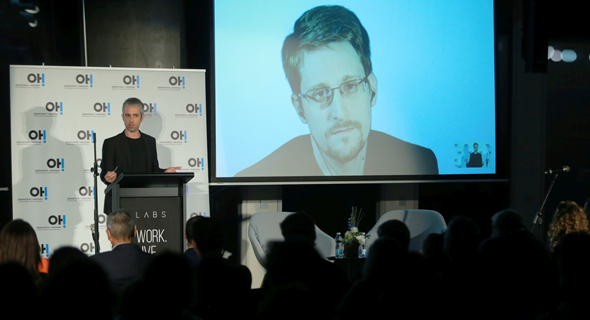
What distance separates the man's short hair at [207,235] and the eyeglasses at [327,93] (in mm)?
3060

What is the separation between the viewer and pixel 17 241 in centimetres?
254

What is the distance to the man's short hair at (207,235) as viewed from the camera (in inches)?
120

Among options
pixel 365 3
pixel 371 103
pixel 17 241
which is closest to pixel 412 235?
pixel 371 103

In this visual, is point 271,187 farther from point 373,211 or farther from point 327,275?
point 327,275

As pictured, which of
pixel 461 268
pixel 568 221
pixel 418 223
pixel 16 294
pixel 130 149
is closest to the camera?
pixel 16 294

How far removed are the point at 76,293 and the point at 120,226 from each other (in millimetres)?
1478

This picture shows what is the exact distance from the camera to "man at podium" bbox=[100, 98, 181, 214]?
4902 mm

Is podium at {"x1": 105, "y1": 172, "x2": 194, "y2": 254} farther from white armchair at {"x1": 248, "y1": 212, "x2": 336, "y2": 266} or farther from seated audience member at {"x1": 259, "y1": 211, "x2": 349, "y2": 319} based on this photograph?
white armchair at {"x1": 248, "y1": 212, "x2": 336, "y2": 266}

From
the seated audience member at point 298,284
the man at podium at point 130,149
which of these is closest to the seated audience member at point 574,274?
the seated audience member at point 298,284

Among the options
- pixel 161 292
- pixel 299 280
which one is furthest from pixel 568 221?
pixel 161 292

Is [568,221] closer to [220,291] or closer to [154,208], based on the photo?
[220,291]

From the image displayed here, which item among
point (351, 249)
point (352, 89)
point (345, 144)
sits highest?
point (352, 89)

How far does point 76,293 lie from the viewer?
1.68 meters

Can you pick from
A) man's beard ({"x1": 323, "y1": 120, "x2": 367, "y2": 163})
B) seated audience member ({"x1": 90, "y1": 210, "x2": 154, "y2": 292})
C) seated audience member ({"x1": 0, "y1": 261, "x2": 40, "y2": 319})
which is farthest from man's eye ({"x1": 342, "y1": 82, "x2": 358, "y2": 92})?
seated audience member ({"x1": 0, "y1": 261, "x2": 40, "y2": 319})
